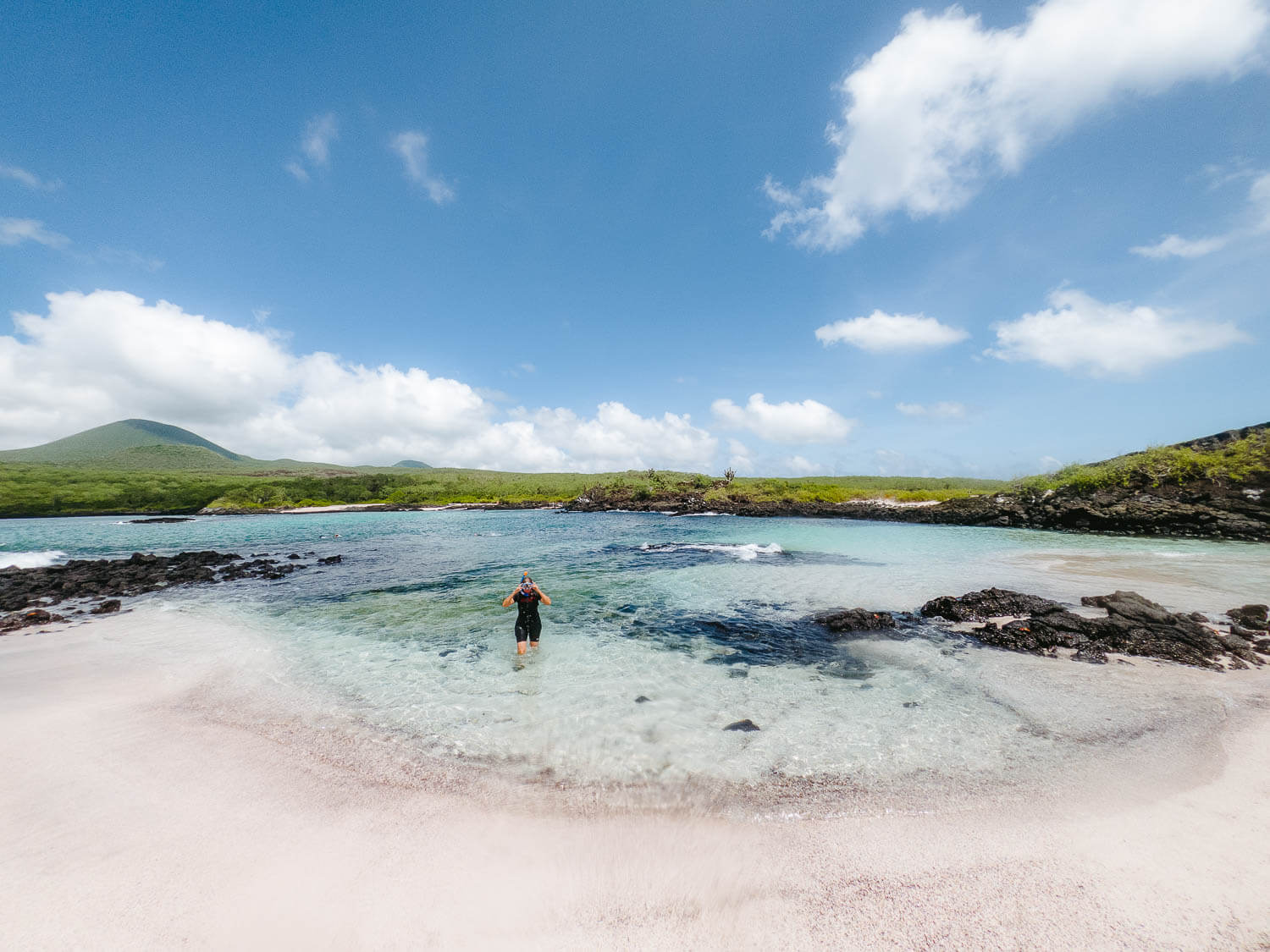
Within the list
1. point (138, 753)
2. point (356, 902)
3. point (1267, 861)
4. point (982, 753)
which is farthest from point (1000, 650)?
point (138, 753)

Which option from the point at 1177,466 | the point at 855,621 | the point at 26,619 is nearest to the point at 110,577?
the point at 26,619

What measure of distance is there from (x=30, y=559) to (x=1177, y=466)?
8549cm

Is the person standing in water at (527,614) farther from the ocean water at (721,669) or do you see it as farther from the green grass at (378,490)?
the green grass at (378,490)

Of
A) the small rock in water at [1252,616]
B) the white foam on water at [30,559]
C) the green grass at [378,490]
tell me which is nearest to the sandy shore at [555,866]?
the small rock in water at [1252,616]

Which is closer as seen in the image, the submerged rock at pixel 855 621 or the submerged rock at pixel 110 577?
the submerged rock at pixel 855 621

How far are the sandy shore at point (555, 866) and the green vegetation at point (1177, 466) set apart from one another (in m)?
43.8

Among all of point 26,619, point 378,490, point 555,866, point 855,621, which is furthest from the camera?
point 378,490

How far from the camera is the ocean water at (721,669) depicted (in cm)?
717

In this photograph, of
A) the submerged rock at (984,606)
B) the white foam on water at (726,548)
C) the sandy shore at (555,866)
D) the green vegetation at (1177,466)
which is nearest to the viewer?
the sandy shore at (555,866)

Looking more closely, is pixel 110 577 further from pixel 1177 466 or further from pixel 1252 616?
pixel 1177 466

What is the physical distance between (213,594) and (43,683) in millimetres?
11159

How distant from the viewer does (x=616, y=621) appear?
14438 mm

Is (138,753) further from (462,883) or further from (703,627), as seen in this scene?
(703,627)

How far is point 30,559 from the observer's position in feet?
99.9
